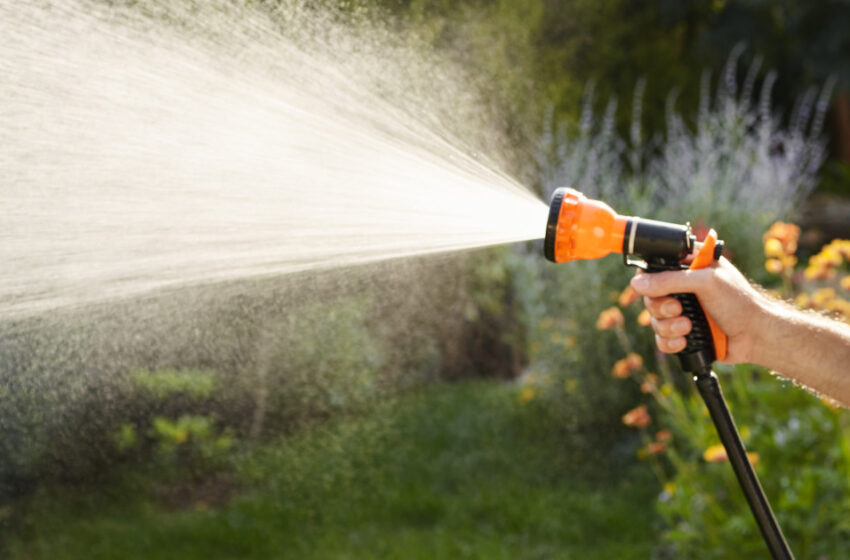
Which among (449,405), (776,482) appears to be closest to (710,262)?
(776,482)

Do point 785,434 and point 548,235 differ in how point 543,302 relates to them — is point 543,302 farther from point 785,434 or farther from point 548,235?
point 548,235

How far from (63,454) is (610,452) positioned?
277 centimetres

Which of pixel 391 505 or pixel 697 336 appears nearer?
pixel 697 336

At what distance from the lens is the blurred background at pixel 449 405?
311cm

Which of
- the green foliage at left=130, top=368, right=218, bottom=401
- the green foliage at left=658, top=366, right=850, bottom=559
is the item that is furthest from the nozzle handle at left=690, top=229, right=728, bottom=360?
the green foliage at left=130, top=368, right=218, bottom=401

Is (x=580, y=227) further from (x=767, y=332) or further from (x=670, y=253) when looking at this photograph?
(x=767, y=332)

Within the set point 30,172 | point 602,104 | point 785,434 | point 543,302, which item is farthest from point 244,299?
point 602,104

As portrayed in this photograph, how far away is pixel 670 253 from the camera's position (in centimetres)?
147

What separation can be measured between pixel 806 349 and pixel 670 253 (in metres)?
0.31

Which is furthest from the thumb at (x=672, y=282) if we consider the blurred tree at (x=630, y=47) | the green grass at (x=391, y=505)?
the blurred tree at (x=630, y=47)

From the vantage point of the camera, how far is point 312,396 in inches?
193

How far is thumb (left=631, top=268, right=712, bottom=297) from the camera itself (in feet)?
4.74

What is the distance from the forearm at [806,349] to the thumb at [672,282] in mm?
152

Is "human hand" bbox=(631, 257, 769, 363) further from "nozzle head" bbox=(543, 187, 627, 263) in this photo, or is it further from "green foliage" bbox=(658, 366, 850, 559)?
"green foliage" bbox=(658, 366, 850, 559)
